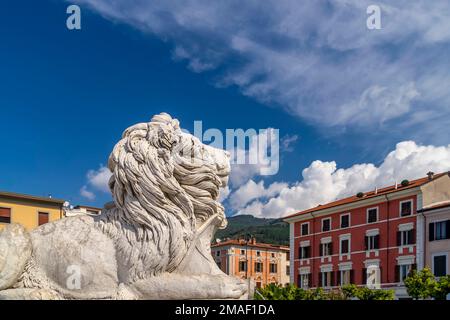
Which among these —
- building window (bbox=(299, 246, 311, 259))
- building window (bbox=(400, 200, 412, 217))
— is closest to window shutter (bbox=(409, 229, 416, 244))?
building window (bbox=(400, 200, 412, 217))

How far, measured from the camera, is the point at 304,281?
147 feet

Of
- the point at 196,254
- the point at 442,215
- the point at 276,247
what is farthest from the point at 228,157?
the point at 276,247

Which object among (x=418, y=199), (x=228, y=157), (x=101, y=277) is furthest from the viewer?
(x=418, y=199)

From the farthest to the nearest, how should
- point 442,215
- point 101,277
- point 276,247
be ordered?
point 276,247 → point 442,215 → point 101,277

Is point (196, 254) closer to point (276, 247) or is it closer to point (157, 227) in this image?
point (157, 227)

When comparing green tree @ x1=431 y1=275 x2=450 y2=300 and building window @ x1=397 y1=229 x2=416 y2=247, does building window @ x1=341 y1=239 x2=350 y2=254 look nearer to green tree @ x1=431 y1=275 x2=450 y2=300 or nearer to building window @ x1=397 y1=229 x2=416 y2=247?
building window @ x1=397 y1=229 x2=416 y2=247

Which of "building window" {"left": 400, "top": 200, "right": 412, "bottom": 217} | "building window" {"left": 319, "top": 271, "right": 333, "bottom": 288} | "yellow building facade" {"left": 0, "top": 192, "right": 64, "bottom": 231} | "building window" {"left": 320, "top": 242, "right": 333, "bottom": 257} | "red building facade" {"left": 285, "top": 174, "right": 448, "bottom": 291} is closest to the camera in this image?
"red building facade" {"left": 285, "top": 174, "right": 448, "bottom": 291}

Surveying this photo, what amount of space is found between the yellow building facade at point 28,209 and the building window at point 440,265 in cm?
2210

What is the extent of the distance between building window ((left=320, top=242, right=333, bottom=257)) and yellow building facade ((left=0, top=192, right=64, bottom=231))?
1823cm

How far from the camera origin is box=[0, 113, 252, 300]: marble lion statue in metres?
4.49

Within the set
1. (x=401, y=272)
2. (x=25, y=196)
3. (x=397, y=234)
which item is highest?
(x=25, y=196)

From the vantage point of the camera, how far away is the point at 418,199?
3588 centimetres

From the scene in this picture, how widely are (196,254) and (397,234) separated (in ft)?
113

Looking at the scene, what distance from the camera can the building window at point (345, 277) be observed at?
40.2 meters
